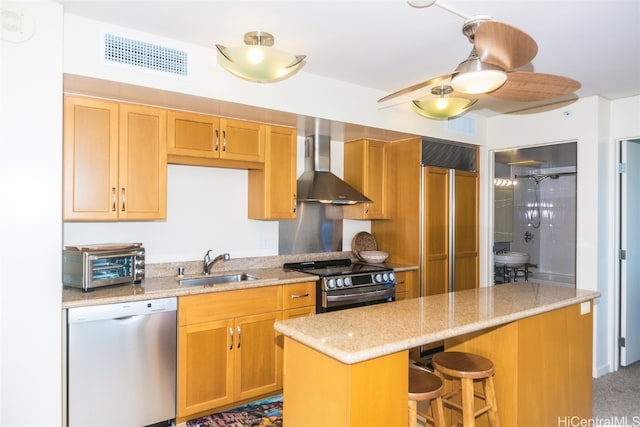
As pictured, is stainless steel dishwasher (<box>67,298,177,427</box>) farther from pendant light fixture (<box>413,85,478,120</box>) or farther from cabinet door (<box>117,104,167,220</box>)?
pendant light fixture (<box>413,85,478,120</box>)

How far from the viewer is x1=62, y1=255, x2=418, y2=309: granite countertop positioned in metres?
2.52

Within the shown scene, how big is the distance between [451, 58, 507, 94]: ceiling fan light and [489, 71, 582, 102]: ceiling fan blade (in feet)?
0.41

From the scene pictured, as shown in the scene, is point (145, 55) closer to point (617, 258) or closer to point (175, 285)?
point (175, 285)

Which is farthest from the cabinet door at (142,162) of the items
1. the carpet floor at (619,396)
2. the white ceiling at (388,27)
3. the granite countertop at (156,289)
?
the carpet floor at (619,396)

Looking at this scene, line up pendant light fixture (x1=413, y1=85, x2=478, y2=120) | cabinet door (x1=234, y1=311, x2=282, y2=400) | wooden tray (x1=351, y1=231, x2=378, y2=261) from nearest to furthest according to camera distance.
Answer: pendant light fixture (x1=413, y1=85, x2=478, y2=120) → cabinet door (x1=234, y1=311, x2=282, y2=400) → wooden tray (x1=351, y1=231, x2=378, y2=261)

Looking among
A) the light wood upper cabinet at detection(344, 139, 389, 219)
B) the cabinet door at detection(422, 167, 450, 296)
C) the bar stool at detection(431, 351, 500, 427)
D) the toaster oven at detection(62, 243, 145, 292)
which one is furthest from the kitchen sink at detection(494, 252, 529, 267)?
the toaster oven at detection(62, 243, 145, 292)

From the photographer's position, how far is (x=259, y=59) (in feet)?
7.43

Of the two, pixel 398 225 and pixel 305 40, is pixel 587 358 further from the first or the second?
pixel 305 40

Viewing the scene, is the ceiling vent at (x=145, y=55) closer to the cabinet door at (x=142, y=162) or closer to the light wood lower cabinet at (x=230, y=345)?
the cabinet door at (x=142, y=162)

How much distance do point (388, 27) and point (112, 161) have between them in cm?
193

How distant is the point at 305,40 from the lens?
2.61 metres

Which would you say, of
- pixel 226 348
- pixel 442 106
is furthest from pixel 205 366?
pixel 442 106

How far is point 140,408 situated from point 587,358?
115 inches

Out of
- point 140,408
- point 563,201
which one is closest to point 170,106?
point 140,408
